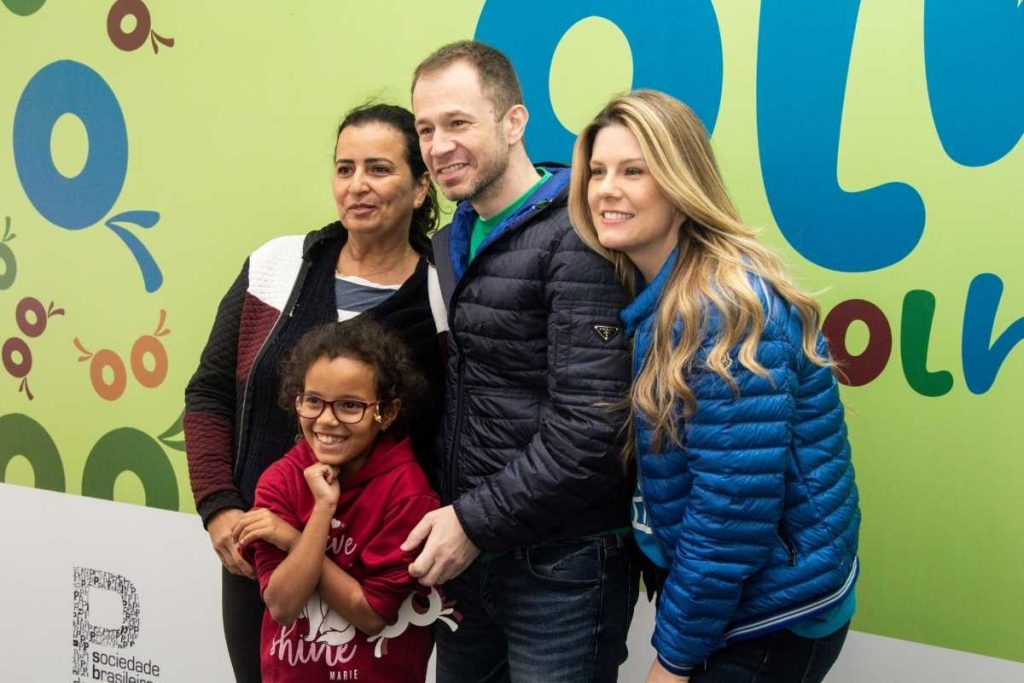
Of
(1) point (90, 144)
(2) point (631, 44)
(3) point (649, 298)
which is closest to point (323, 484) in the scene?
(3) point (649, 298)

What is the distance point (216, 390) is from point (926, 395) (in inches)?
55.5

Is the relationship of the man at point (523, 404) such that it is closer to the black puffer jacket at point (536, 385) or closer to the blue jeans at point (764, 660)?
the black puffer jacket at point (536, 385)

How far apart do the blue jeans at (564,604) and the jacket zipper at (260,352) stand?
1.76 feet

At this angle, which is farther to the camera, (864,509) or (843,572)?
(864,509)

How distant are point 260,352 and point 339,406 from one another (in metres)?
0.27

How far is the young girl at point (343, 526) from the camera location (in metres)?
1.60

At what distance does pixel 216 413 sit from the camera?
195 cm

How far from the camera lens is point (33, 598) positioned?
121 inches

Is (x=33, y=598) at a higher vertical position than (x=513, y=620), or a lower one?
lower

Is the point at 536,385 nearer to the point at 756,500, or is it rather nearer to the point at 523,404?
the point at 523,404

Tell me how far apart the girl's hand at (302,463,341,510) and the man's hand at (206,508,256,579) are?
26 centimetres

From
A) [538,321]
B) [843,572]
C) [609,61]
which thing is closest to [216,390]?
[538,321]

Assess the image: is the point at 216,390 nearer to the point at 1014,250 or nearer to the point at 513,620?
the point at 513,620

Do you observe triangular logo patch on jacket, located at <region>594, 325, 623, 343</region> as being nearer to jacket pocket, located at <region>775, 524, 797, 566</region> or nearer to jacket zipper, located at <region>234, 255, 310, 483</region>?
jacket pocket, located at <region>775, 524, 797, 566</region>
